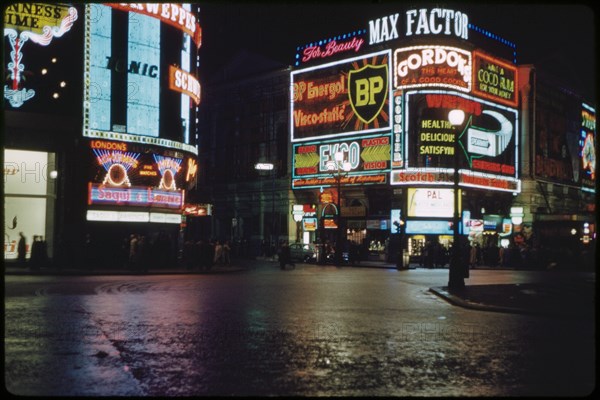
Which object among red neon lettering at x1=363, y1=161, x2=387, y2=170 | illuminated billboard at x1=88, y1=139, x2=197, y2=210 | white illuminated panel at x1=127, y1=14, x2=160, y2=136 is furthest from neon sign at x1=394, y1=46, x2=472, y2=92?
white illuminated panel at x1=127, y1=14, x2=160, y2=136

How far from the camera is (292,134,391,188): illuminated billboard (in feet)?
176

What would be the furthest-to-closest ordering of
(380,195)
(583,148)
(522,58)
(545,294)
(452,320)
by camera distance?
1. (583,148)
2. (522,58)
3. (380,195)
4. (545,294)
5. (452,320)

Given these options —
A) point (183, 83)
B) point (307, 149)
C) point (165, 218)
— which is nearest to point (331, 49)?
point (307, 149)

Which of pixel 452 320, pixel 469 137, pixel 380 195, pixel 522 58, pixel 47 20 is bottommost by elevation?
pixel 452 320

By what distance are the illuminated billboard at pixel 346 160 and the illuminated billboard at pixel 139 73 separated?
47.5ft

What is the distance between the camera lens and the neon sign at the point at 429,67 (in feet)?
169

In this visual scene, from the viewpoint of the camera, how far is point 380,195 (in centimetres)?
5603

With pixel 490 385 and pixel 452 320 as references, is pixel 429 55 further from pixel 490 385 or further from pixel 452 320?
pixel 490 385

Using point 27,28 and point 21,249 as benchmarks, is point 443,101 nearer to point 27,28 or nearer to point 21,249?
point 27,28

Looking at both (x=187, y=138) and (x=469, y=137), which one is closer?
(x=187, y=138)

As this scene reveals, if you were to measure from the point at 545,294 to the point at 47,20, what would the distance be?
28.1 metres

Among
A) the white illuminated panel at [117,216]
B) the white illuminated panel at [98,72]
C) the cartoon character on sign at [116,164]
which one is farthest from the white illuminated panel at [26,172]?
the white illuminated panel at [98,72]

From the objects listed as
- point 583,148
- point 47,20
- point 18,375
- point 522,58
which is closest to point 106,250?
point 47,20

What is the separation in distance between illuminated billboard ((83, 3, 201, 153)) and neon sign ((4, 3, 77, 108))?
54.9 inches
